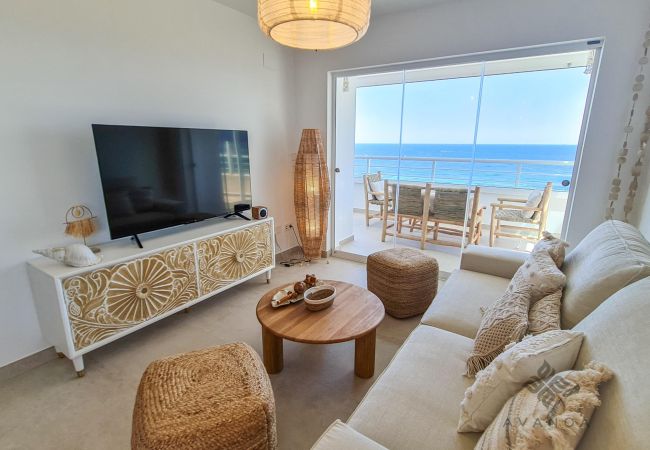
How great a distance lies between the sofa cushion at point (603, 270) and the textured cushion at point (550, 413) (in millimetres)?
548

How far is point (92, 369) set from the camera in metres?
2.00

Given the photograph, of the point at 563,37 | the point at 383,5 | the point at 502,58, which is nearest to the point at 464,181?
the point at 502,58

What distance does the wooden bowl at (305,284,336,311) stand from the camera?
1.89 m

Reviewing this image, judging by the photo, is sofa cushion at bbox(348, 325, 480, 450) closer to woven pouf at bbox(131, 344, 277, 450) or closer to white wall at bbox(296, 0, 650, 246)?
woven pouf at bbox(131, 344, 277, 450)

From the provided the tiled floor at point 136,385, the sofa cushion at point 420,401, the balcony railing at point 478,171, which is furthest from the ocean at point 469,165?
the sofa cushion at point 420,401

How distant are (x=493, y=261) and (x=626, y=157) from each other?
126 centimetres

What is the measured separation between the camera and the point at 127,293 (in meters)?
2.07

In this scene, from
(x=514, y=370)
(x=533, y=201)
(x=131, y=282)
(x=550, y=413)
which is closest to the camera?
(x=550, y=413)

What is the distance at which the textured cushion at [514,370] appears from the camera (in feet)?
2.88

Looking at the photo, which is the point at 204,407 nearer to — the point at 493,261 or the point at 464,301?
the point at 464,301

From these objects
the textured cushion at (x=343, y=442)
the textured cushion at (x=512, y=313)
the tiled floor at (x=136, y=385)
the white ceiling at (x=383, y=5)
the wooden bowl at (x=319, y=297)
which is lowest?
the tiled floor at (x=136, y=385)

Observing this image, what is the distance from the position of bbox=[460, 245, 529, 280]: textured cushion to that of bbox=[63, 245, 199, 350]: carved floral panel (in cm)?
210

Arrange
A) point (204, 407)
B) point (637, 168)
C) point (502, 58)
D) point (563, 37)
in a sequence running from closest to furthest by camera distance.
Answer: point (204, 407) < point (637, 168) < point (563, 37) < point (502, 58)

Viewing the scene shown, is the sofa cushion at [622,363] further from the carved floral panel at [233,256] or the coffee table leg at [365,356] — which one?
the carved floral panel at [233,256]
